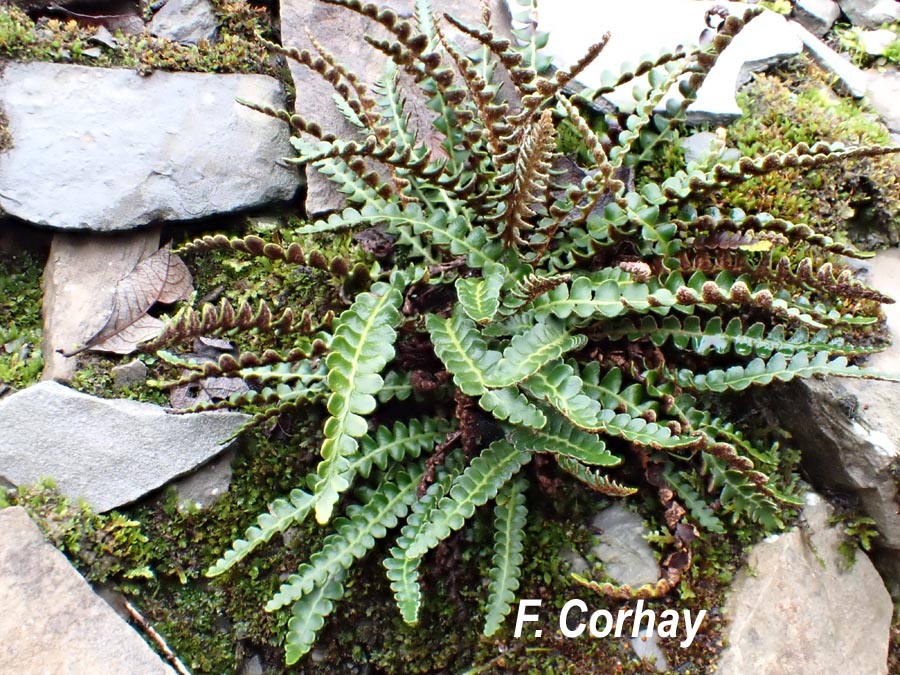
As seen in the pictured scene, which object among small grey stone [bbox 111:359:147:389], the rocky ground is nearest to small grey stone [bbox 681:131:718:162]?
the rocky ground

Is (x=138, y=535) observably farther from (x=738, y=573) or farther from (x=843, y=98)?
(x=843, y=98)

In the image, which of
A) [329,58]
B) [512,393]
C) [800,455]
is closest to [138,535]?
[512,393]

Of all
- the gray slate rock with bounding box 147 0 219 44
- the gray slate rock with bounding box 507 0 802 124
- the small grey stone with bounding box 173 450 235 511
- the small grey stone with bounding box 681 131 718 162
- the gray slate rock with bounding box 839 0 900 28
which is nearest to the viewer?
the small grey stone with bounding box 173 450 235 511

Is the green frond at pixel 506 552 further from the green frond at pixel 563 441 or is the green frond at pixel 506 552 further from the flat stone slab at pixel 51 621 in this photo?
the flat stone slab at pixel 51 621

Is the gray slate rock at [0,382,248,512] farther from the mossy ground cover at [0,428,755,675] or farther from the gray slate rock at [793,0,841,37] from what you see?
the gray slate rock at [793,0,841,37]

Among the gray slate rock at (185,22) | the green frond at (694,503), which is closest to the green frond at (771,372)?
the green frond at (694,503)

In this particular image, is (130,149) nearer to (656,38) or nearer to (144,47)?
(144,47)

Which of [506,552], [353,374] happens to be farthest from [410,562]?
[353,374]
